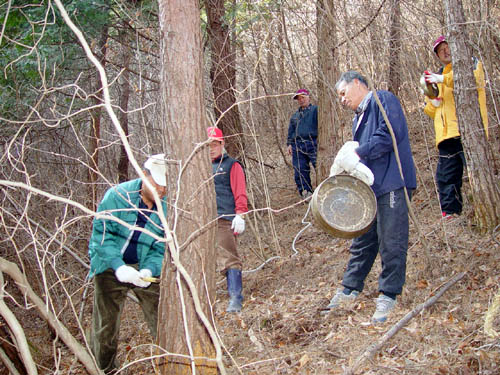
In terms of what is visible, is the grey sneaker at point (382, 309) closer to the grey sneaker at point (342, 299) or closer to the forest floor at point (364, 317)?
the forest floor at point (364, 317)

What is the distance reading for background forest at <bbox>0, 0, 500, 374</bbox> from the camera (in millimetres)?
3305

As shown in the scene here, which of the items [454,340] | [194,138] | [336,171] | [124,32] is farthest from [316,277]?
[124,32]

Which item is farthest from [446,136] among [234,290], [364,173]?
[234,290]

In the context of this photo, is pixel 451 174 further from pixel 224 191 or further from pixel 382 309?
pixel 224 191

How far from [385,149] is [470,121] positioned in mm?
1509

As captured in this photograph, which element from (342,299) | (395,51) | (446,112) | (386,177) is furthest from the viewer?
(395,51)

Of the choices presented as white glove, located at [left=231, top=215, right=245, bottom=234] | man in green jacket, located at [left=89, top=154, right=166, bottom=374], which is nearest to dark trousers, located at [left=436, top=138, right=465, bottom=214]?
white glove, located at [left=231, top=215, right=245, bottom=234]

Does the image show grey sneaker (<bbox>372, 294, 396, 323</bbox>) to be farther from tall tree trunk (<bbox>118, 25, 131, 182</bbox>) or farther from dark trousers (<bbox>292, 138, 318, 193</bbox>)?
tall tree trunk (<bbox>118, 25, 131, 182</bbox>)

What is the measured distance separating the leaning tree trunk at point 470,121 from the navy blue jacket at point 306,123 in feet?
10.7

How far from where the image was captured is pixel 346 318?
418 cm

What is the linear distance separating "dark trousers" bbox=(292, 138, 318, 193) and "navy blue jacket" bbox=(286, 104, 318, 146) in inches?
4.3

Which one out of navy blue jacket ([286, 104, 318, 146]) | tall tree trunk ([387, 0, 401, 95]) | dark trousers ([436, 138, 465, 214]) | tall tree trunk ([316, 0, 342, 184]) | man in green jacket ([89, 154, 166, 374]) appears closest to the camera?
man in green jacket ([89, 154, 166, 374])

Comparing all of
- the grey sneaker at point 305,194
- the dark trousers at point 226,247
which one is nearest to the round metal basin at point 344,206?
the dark trousers at point 226,247

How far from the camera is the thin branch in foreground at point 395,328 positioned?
3.31m
